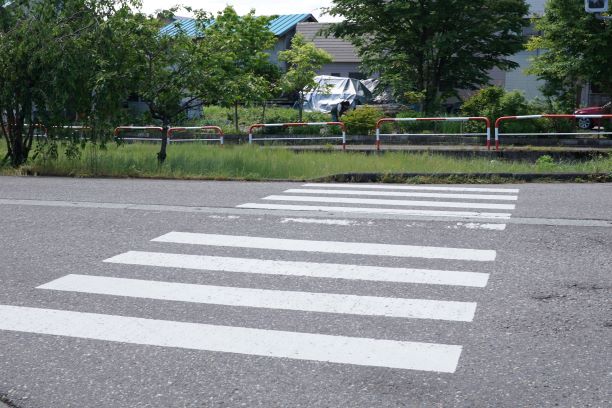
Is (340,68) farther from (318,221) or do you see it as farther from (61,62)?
(318,221)

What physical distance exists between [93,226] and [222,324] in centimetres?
430

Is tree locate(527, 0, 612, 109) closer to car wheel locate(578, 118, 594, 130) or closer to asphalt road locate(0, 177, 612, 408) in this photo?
car wheel locate(578, 118, 594, 130)

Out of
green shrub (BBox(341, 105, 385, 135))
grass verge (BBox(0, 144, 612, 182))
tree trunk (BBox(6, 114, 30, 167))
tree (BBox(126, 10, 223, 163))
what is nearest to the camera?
grass verge (BBox(0, 144, 612, 182))

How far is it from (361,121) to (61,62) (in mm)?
11763

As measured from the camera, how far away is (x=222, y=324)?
5.71 meters

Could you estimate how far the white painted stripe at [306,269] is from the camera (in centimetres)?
688

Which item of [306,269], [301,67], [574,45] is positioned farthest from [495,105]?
[306,269]

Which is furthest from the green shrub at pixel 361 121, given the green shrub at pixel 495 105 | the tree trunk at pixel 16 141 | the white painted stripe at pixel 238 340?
the white painted stripe at pixel 238 340

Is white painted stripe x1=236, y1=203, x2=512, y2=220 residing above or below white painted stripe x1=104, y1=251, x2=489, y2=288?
above

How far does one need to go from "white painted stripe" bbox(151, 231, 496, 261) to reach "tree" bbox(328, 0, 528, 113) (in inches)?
815

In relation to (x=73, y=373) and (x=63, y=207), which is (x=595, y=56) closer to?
(x=63, y=207)

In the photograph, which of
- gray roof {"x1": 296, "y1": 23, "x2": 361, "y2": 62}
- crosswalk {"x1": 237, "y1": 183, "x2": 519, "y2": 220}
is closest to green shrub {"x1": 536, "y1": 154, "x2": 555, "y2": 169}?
crosswalk {"x1": 237, "y1": 183, "x2": 519, "y2": 220}

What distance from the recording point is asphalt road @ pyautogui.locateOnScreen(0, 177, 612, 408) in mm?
4598


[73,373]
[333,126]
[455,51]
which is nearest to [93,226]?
→ [73,373]
